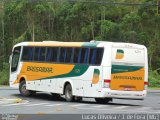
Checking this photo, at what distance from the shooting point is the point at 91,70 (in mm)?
28453

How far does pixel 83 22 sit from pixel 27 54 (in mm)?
33491

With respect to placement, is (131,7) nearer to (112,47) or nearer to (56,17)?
(56,17)

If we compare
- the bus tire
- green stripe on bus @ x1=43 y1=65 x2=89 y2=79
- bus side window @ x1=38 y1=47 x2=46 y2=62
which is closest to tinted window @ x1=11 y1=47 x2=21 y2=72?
the bus tire

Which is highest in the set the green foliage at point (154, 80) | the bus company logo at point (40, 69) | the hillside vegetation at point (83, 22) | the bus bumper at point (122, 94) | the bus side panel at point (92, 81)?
the hillside vegetation at point (83, 22)

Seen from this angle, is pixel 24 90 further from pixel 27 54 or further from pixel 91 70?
pixel 91 70

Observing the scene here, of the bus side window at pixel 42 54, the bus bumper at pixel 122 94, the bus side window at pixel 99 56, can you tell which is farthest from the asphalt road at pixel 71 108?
the bus side window at pixel 42 54

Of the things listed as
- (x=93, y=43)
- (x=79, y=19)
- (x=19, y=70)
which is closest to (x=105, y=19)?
(x=79, y=19)

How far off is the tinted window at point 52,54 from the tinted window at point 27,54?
5.80 ft

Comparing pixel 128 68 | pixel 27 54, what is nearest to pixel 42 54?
pixel 27 54

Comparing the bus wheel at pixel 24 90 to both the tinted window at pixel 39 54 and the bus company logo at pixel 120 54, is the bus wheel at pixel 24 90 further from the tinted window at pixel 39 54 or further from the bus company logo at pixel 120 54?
the bus company logo at pixel 120 54

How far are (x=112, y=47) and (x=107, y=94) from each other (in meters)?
2.30

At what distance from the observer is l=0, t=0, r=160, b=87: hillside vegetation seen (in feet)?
210

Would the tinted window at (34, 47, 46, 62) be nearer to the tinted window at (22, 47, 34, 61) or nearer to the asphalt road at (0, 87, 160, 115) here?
the tinted window at (22, 47, 34, 61)

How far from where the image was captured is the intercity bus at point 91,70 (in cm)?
2777
